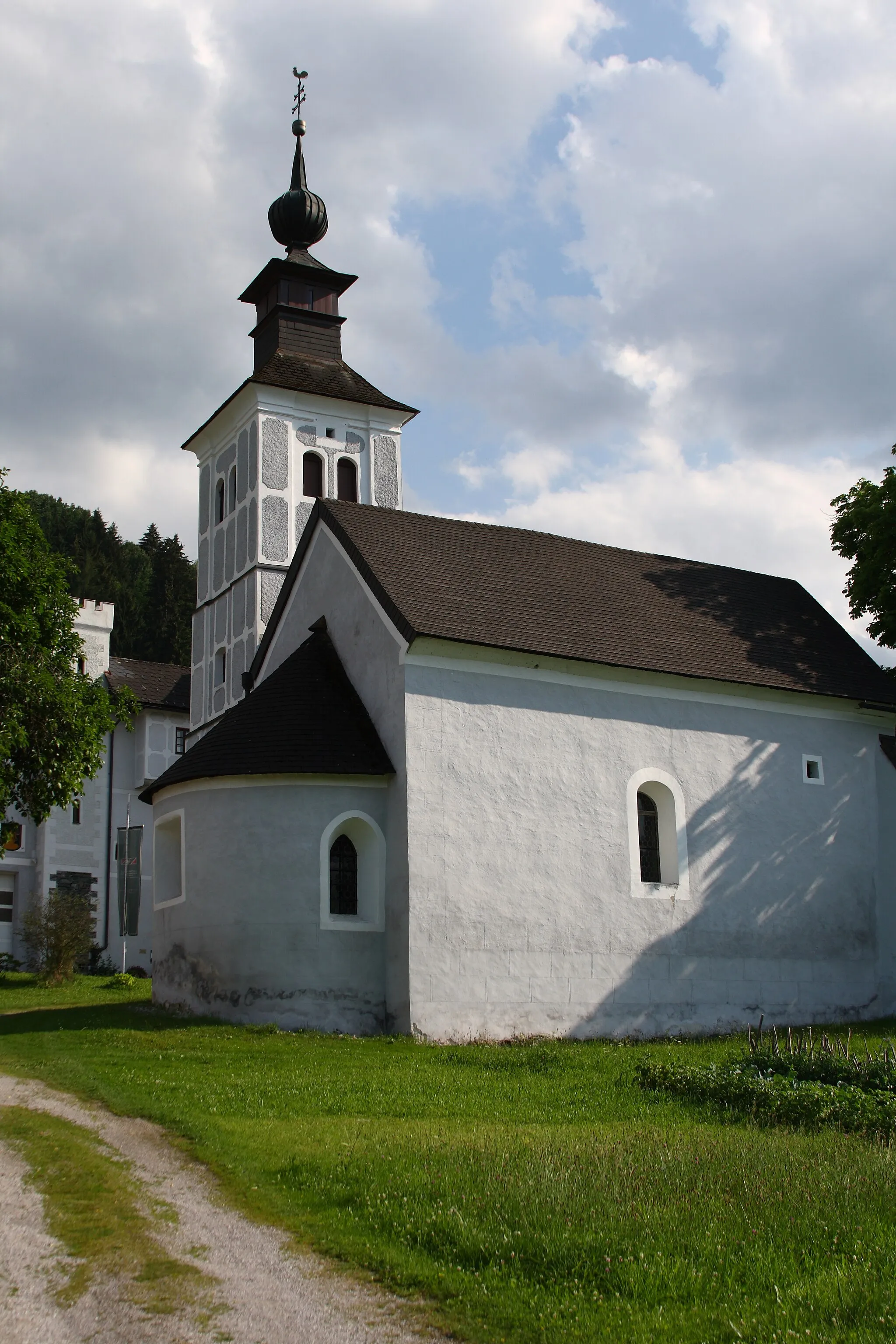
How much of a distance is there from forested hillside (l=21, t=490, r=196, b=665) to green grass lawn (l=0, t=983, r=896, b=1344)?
2518 inches

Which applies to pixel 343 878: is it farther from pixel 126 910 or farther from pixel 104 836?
pixel 104 836

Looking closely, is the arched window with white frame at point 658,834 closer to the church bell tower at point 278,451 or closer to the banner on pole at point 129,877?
the church bell tower at point 278,451

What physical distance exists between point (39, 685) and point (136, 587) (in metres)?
67.9

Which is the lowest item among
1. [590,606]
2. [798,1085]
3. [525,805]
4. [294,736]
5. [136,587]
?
[798,1085]

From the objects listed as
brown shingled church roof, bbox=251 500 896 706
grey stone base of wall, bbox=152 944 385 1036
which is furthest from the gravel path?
brown shingled church roof, bbox=251 500 896 706

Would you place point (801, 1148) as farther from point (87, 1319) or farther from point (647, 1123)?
point (87, 1319)

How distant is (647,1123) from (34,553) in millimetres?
13987

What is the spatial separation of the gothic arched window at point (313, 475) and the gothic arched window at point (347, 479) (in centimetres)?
64

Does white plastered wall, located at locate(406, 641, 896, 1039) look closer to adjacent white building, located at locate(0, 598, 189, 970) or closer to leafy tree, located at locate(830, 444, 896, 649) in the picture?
leafy tree, located at locate(830, 444, 896, 649)

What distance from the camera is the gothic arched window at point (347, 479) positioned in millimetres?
44656

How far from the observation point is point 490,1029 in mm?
20547

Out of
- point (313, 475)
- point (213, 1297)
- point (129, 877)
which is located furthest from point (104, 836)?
point (213, 1297)

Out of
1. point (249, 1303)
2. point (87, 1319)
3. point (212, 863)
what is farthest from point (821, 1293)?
point (212, 863)

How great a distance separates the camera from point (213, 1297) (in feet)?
23.7
